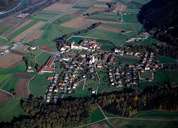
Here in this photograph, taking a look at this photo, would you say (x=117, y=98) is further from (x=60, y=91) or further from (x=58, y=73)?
(x=58, y=73)

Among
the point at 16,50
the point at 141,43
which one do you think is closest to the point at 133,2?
the point at 141,43

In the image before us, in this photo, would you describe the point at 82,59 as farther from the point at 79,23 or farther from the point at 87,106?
the point at 79,23

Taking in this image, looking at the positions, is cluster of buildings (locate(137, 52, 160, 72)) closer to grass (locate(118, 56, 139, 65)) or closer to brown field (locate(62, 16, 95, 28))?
grass (locate(118, 56, 139, 65))

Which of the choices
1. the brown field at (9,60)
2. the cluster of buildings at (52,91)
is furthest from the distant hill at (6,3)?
the cluster of buildings at (52,91)

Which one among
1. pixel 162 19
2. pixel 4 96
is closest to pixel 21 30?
pixel 4 96

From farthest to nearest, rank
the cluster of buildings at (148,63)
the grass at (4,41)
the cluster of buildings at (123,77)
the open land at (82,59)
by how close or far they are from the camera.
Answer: the grass at (4,41)
the cluster of buildings at (148,63)
the cluster of buildings at (123,77)
the open land at (82,59)

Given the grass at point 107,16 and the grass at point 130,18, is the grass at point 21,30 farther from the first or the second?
the grass at point 130,18
